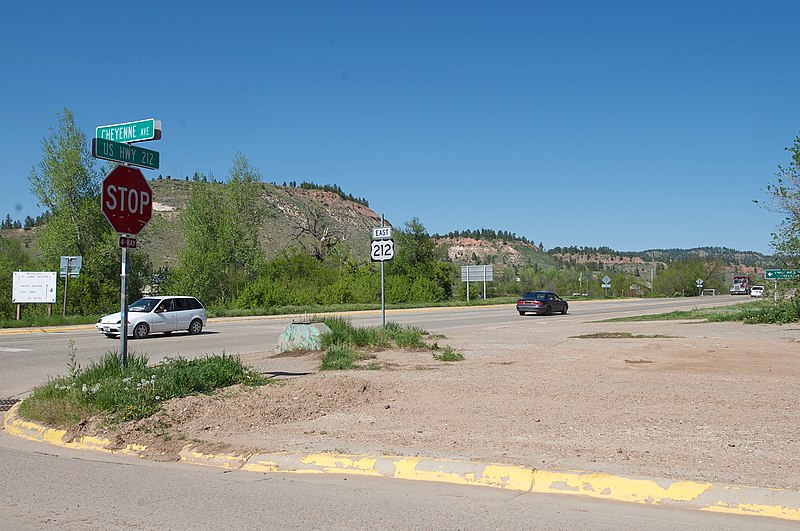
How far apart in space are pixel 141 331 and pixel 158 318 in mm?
878

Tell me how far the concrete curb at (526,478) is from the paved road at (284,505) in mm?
122

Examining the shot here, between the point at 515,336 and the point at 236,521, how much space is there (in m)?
19.3

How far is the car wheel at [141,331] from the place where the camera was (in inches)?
1016

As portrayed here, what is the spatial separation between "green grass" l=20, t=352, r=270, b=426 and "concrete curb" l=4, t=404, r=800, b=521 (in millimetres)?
826

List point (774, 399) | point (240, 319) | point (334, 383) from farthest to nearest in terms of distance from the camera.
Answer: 1. point (240, 319)
2. point (334, 383)
3. point (774, 399)

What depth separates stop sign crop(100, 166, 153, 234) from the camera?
1040cm

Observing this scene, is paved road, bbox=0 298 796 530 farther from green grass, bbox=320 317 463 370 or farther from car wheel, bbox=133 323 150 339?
car wheel, bbox=133 323 150 339

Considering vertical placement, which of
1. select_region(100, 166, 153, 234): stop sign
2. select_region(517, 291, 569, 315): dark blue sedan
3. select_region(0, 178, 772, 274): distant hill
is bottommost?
select_region(517, 291, 569, 315): dark blue sedan

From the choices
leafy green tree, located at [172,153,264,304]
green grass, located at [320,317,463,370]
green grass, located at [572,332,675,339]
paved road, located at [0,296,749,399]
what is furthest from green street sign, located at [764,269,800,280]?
leafy green tree, located at [172,153,264,304]

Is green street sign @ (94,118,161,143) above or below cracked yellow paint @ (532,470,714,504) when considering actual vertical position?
above

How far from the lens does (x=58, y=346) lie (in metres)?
22.7

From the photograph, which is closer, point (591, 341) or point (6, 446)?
point (6, 446)

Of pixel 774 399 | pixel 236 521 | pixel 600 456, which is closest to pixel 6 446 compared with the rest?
pixel 236 521

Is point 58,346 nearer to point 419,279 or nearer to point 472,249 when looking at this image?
point 419,279
